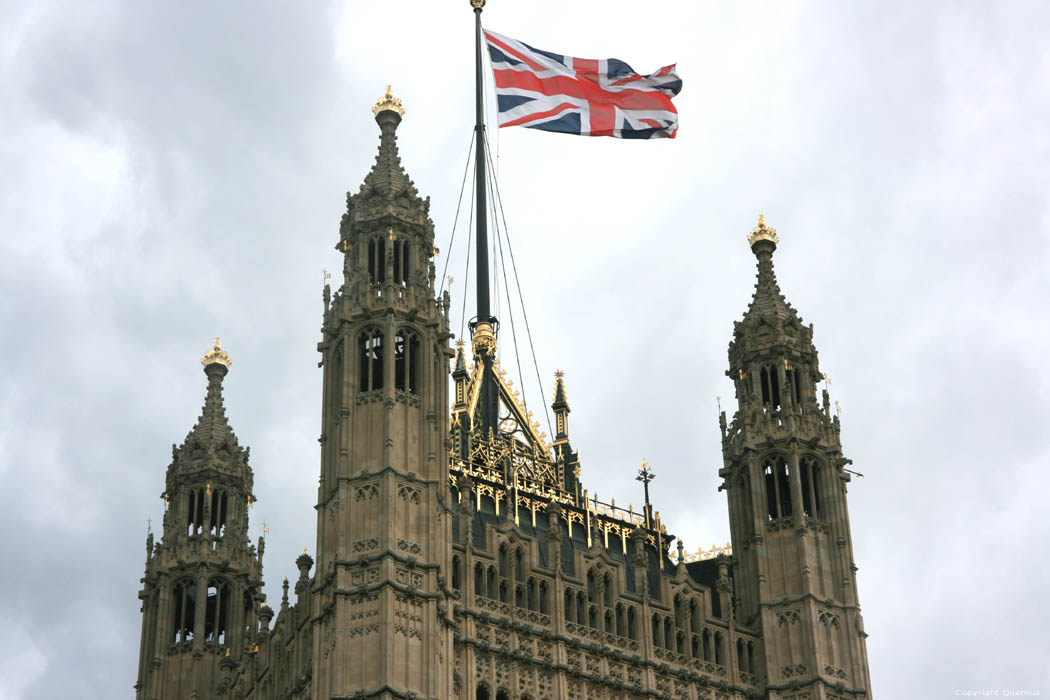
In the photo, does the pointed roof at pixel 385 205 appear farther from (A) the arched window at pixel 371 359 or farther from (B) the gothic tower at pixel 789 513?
(B) the gothic tower at pixel 789 513

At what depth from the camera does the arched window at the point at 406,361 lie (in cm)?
7269

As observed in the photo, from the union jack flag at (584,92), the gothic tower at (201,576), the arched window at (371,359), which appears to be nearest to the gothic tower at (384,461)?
the arched window at (371,359)

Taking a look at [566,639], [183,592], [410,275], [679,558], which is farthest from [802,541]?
[183,592]

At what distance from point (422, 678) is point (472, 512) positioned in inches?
346

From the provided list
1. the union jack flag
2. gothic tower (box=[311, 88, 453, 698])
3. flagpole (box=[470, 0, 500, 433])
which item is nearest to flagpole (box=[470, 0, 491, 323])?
flagpole (box=[470, 0, 500, 433])

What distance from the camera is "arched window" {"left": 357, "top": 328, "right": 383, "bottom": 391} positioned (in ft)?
239

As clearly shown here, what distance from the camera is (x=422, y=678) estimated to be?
218 feet

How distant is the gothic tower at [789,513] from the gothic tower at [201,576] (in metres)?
17.6

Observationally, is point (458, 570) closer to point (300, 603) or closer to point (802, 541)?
point (300, 603)

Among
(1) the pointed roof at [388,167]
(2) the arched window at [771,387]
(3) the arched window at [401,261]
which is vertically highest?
(1) the pointed roof at [388,167]

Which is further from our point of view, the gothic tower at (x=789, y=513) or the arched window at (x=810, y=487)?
the arched window at (x=810, y=487)

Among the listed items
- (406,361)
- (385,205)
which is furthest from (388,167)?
(406,361)

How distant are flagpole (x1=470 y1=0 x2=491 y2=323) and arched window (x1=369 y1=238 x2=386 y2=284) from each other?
920cm

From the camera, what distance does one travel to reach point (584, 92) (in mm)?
84125
